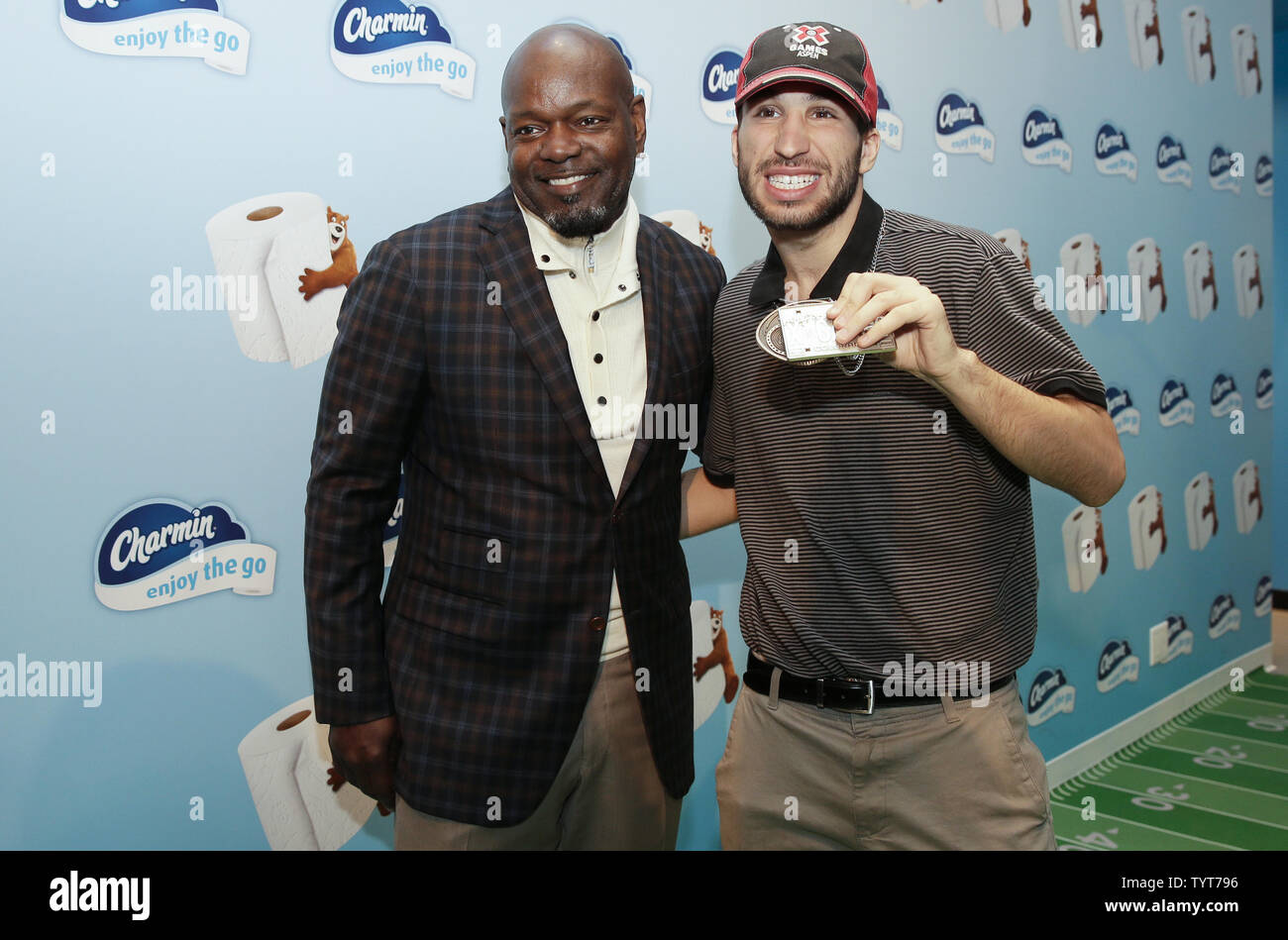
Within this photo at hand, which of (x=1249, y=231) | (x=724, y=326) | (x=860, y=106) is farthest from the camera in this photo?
(x=1249, y=231)

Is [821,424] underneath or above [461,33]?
underneath

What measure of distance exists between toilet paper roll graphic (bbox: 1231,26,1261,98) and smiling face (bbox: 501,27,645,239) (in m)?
3.87

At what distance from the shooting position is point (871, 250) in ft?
4.73

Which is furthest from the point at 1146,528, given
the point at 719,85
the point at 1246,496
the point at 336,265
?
the point at 336,265

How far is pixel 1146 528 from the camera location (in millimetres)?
3793

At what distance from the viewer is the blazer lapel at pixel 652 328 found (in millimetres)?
1517

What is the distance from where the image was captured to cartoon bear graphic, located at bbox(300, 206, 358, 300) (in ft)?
6.26

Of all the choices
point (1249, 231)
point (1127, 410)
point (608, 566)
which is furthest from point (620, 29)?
point (1249, 231)

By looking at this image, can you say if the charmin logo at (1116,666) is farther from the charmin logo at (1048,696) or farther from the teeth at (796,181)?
the teeth at (796,181)

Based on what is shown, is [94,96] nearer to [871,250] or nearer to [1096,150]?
[871,250]

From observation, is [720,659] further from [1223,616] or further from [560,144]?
[1223,616]

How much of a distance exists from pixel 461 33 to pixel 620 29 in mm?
418

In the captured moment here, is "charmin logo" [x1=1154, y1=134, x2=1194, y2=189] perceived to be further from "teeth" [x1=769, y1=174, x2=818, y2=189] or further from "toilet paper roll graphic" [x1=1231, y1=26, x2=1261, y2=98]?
"teeth" [x1=769, y1=174, x2=818, y2=189]

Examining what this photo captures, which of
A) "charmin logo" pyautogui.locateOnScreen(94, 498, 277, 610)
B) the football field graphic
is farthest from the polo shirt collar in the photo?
the football field graphic
